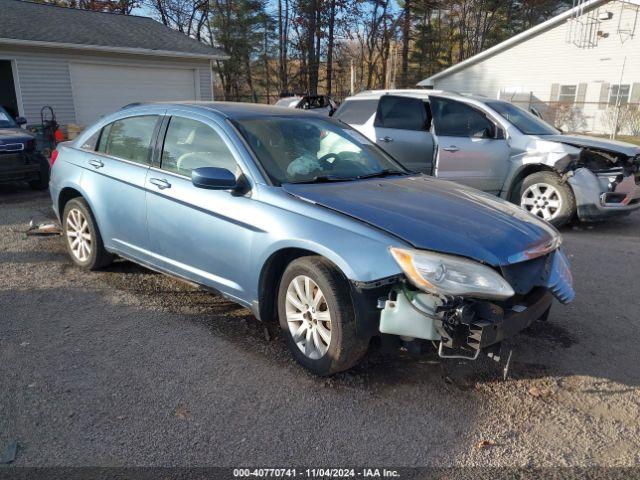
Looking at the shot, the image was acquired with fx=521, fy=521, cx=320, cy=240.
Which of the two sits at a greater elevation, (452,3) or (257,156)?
(452,3)

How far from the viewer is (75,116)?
15867 mm

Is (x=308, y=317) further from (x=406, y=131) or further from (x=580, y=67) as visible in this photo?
(x=580, y=67)

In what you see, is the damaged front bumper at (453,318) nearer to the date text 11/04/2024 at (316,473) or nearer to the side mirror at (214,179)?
the date text 11/04/2024 at (316,473)

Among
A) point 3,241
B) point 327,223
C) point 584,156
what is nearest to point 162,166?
point 327,223

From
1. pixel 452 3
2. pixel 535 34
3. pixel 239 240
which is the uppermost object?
pixel 452 3

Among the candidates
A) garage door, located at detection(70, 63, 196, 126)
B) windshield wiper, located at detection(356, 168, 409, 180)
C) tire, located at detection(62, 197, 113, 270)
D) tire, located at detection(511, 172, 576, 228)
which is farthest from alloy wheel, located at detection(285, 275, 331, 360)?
garage door, located at detection(70, 63, 196, 126)

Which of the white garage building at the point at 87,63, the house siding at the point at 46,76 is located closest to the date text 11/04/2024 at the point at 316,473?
the white garage building at the point at 87,63

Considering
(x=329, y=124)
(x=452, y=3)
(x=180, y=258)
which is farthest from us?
(x=452, y=3)

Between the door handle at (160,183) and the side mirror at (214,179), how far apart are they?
64cm

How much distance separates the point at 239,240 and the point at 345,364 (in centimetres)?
110

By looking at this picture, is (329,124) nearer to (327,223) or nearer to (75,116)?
(327,223)

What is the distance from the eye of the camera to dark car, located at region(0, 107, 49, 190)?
29.3 ft

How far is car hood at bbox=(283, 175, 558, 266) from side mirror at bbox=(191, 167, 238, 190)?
0.38 meters

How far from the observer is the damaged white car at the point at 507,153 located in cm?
700
